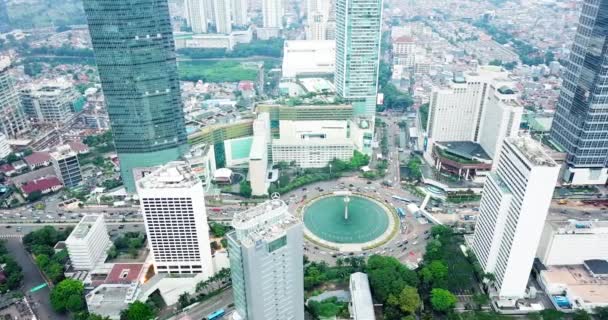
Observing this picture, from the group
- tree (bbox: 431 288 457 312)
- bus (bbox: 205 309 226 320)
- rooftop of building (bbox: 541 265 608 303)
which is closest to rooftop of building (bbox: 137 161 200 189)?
bus (bbox: 205 309 226 320)

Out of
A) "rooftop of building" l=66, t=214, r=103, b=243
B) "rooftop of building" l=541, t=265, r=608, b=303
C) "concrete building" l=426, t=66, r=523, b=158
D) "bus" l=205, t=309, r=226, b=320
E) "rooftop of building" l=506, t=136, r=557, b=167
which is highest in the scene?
"rooftop of building" l=506, t=136, r=557, b=167

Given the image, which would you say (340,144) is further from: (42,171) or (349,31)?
(42,171)

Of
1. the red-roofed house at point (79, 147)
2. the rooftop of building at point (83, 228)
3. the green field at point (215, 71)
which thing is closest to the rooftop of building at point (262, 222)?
the rooftop of building at point (83, 228)

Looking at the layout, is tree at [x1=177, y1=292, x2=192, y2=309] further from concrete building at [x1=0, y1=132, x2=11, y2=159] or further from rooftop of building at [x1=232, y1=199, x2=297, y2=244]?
concrete building at [x1=0, y1=132, x2=11, y2=159]

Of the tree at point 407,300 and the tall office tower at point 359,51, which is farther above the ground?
the tall office tower at point 359,51

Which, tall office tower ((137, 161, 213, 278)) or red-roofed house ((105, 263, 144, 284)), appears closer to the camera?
tall office tower ((137, 161, 213, 278))

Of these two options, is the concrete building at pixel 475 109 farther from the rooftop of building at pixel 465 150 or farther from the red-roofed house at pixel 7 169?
the red-roofed house at pixel 7 169

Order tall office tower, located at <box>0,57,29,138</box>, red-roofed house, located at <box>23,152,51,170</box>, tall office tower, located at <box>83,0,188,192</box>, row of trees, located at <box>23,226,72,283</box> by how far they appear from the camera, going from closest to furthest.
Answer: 1. row of trees, located at <box>23,226,72,283</box>
2. tall office tower, located at <box>83,0,188,192</box>
3. red-roofed house, located at <box>23,152,51,170</box>
4. tall office tower, located at <box>0,57,29,138</box>
